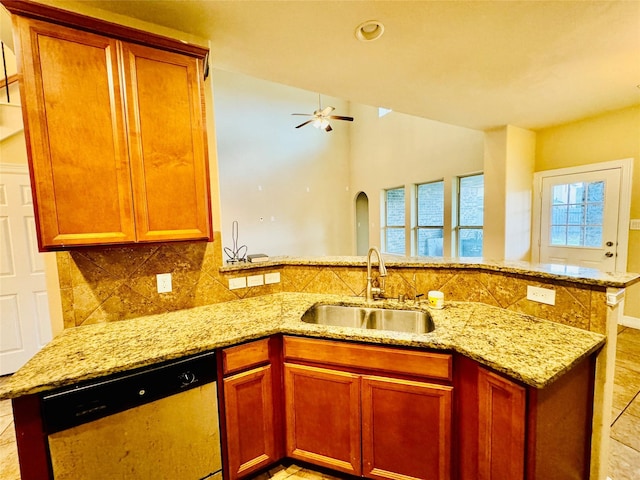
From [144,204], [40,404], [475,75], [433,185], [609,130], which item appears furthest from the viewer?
[433,185]

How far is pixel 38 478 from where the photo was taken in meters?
1.04

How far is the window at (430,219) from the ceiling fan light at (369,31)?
3.94m

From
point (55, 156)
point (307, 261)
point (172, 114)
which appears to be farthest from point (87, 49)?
point (307, 261)

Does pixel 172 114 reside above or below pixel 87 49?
below

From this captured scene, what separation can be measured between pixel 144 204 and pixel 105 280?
564mm

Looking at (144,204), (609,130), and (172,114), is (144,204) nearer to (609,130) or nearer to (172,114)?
(172,114)

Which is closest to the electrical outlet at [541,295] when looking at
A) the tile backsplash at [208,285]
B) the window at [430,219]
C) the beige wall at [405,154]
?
the tile backsplash at [208,285]

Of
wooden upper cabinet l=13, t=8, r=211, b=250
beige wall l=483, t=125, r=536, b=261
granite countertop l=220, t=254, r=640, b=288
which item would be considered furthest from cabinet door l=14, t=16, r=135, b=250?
beige wall l=483, t=125, r=536, b=261

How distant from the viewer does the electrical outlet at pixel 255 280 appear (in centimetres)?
198

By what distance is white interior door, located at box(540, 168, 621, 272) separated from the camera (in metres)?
3.48

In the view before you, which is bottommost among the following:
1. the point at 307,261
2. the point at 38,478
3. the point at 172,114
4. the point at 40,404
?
the point at 38,478

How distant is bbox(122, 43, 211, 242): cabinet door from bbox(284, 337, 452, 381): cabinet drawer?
0.80m

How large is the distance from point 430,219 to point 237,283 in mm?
4699

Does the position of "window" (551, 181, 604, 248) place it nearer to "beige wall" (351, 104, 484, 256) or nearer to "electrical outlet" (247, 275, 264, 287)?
"beige wall" (351, 104, 484, 256)
